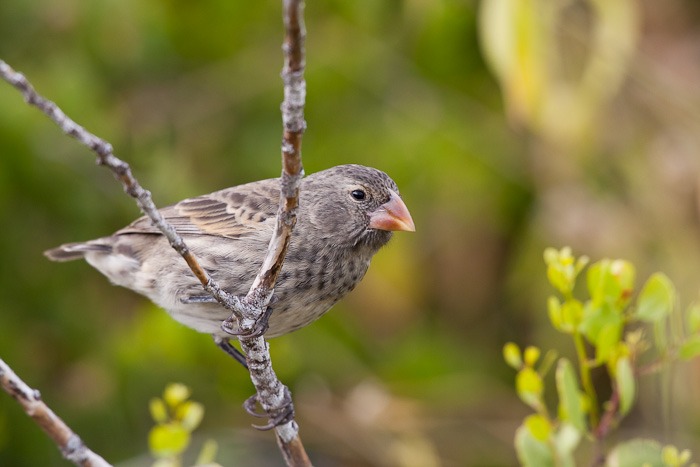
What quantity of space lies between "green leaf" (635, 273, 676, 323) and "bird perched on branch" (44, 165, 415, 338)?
100cm

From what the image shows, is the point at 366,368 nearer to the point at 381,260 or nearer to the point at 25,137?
the point at 381,260

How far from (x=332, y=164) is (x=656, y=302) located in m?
2.81

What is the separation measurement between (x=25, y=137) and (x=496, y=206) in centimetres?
260

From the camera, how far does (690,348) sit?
2838 mm

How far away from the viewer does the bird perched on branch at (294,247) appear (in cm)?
363

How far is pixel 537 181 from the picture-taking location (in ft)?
19.0

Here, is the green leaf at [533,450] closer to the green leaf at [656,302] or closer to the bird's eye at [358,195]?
the green leaf at [656,302]

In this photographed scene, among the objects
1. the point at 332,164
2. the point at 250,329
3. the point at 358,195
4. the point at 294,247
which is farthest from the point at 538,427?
the point at 332,164

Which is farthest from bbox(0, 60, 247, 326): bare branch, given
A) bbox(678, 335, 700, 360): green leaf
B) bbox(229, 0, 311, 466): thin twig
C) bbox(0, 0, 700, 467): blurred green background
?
bbox(0, 0, 700, 467): blurred green background

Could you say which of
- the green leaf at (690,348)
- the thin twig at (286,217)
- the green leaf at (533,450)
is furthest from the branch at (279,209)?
the green leaf at (690,348)

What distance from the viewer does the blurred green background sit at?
5246mm

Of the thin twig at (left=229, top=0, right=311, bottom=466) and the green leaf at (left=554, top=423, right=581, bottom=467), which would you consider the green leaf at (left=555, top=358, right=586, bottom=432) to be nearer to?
the green leaf at (left=554, top=423, right=581, bottom=467)

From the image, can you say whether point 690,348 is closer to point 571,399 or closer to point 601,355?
point 601,355

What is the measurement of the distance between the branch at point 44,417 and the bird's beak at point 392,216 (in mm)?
1414
